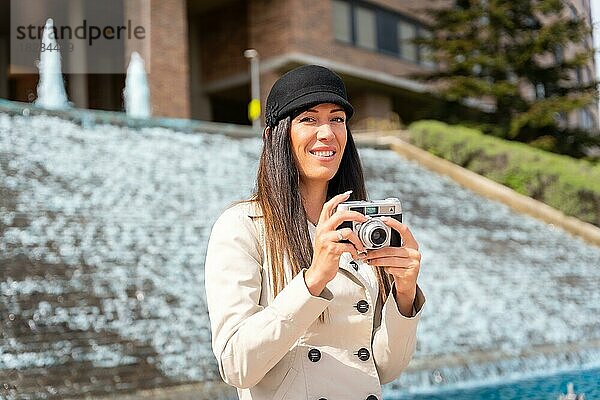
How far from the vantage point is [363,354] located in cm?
195

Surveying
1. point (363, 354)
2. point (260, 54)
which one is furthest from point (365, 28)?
point (363, 354)

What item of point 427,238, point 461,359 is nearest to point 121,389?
point 461,359

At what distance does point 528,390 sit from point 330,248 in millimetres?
5775

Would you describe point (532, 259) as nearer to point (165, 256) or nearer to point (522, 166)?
point (522, 166)

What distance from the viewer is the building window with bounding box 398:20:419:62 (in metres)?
26.7

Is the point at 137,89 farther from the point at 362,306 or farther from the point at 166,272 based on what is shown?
the point at 362,306

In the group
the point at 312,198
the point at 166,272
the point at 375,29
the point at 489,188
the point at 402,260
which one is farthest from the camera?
the point at 375,29

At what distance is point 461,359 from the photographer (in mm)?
7422

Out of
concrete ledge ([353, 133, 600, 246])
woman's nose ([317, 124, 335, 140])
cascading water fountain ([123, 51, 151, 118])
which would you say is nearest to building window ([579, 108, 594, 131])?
concrete ledge ([353, 133, 600, 246])

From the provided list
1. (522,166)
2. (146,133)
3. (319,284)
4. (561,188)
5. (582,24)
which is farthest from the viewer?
(582,24)

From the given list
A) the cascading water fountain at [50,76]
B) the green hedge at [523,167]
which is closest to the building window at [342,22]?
the green hedge at [523,167]

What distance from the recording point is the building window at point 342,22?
2419 cm

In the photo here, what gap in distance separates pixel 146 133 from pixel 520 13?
12.9 m

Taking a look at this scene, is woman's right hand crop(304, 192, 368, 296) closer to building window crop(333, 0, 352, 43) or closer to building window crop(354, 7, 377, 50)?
building window crop(333, 0, 352, 43)
